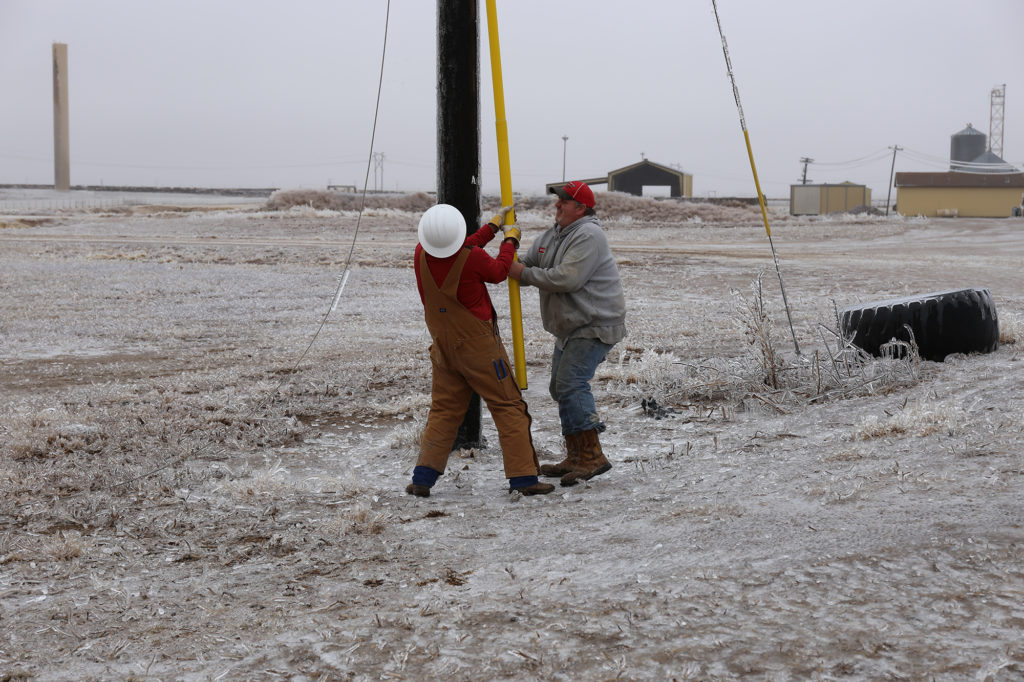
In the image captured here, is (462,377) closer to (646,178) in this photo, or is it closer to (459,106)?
(459,106)

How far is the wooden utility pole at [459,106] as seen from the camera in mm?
6305

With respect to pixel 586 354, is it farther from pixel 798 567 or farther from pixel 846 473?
pixel 798 567

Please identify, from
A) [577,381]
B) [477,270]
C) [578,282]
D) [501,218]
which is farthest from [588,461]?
[501,218]

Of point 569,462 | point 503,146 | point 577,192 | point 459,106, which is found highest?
point 459,106

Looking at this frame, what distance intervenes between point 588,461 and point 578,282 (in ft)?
3.73

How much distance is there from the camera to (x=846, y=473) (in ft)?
17.6

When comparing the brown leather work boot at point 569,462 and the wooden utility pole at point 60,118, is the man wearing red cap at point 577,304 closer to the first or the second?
the brown leather work boot at point 569,462

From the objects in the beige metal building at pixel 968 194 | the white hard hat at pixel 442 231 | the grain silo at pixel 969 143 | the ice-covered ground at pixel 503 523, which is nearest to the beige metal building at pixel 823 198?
the beige metal building at pixel 968 194

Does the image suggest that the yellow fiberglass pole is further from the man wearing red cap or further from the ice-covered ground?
the ice-covered ground

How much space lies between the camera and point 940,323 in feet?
27.6

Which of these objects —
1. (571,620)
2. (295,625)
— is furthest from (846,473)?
(295,625)

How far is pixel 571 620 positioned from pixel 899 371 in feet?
17.0

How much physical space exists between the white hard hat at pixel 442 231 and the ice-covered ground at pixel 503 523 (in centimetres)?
147

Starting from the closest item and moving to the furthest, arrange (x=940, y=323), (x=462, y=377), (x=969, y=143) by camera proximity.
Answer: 1. (x=462, y=377)
2. (x=940, y=323)
3. (x=969, y=143)
